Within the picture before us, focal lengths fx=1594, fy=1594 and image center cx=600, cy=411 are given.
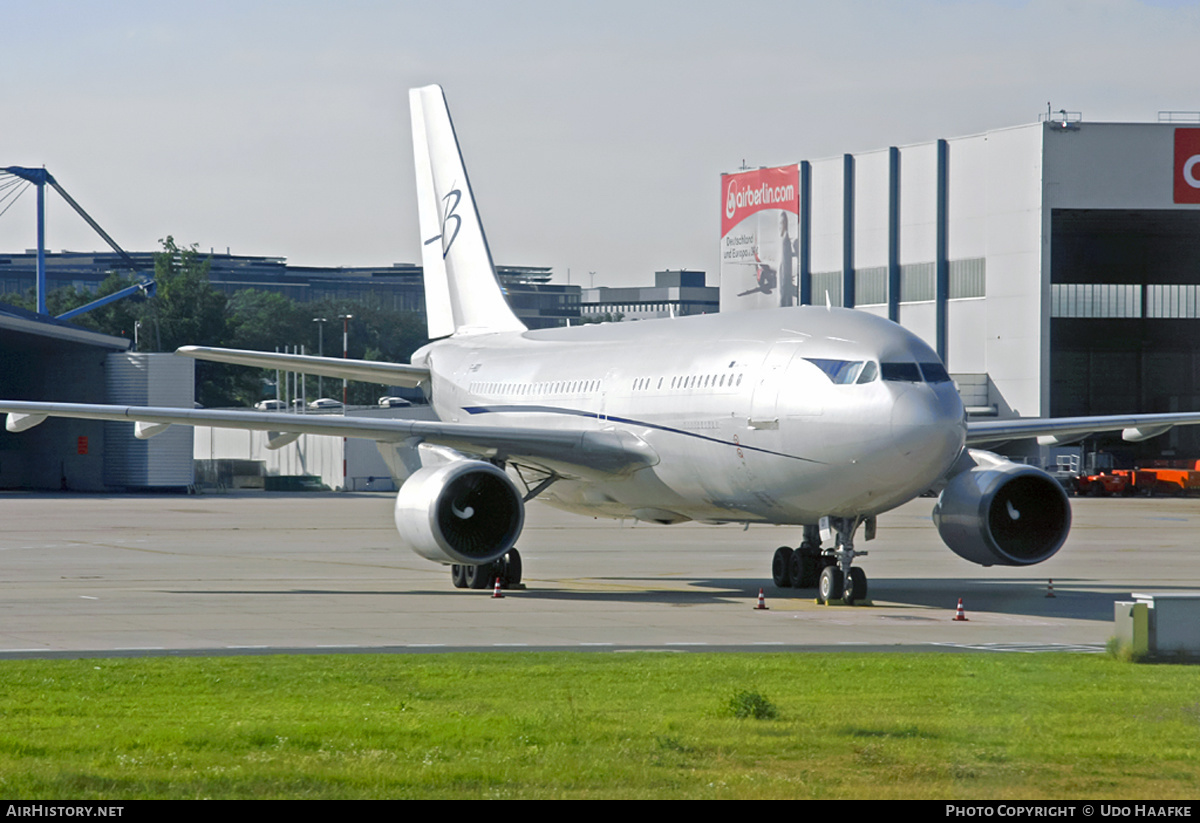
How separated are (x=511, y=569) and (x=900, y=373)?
24.7ft

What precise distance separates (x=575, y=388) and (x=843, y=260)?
50.6 meters

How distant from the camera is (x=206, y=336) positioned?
130 m

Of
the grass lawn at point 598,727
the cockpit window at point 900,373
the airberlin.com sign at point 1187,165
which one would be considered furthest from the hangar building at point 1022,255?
the grass lawn at point 598,727

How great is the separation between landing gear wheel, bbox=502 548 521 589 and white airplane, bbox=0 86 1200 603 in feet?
0.08

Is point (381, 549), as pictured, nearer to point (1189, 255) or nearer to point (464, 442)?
point (464, 442)

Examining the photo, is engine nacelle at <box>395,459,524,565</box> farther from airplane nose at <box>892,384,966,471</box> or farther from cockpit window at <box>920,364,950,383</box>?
cockpit window at <box>920,364,950,383</box>

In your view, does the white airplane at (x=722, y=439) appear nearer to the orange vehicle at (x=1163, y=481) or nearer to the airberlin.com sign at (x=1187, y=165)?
the airberlin.com sign at (x=1187, y=165)

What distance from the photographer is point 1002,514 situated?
934 inches

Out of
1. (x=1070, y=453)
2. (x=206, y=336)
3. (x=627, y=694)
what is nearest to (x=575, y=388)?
(x=627, y=694)

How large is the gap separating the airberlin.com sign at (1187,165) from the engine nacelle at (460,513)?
48613 millimetres

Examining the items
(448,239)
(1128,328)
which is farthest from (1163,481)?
(448,239)

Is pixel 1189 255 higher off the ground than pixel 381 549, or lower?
higher

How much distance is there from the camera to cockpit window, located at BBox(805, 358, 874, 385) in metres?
21.8

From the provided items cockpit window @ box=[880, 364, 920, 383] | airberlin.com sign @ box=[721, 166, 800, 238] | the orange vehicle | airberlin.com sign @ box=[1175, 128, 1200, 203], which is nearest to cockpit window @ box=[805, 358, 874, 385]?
cockpit window @ box=[880, 364, 920, 383]
